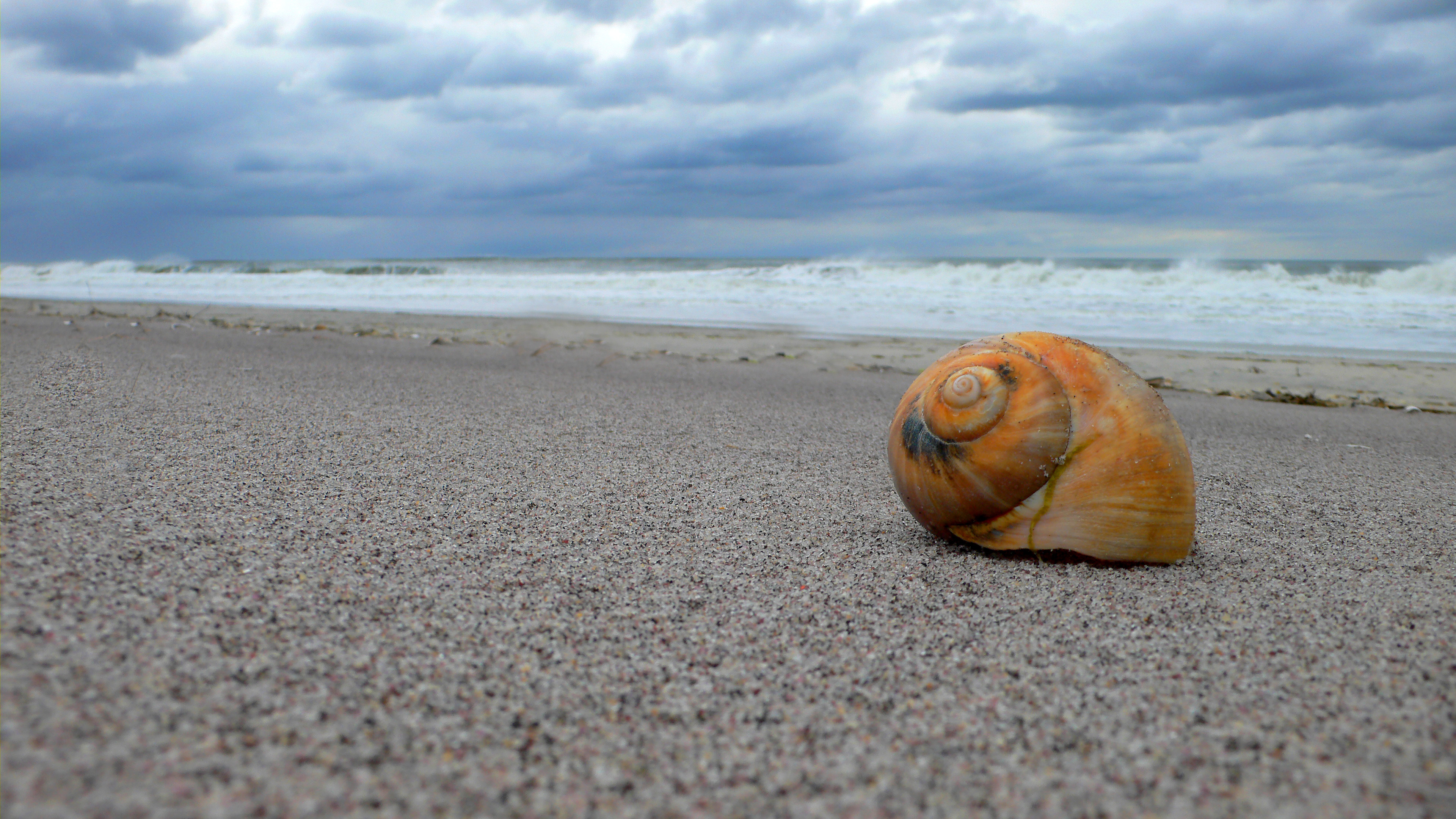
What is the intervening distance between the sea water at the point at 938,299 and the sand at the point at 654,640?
6974 mm

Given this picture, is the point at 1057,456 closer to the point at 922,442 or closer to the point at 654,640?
the point at 922,442

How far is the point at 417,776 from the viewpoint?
3.75 feet

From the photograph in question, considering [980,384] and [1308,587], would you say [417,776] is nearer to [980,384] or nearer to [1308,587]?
[980,384]

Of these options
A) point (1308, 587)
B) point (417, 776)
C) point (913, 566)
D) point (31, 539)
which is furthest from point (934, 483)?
point (31, 539)

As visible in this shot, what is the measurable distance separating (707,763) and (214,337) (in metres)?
6.71

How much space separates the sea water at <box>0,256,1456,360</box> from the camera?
976 centimetres

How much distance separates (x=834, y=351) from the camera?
25.2ft

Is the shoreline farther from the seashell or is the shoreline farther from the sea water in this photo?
the seashell

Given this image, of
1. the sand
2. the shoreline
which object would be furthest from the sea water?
the sand

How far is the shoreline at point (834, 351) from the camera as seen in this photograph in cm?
586

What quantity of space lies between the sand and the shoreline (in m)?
2.82

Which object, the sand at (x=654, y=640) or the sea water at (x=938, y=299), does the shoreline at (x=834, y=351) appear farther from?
the sand at (x=654, y=640)

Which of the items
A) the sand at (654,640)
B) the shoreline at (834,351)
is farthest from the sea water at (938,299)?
the sand at (654,640)

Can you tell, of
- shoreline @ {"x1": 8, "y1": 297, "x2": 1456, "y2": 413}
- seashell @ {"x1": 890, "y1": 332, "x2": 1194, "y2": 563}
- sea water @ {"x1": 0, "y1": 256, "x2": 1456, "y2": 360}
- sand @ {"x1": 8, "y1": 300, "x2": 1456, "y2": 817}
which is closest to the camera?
sand @ {"x1": 8, "y1": 300, "x2": 1456, "y2": 817}
